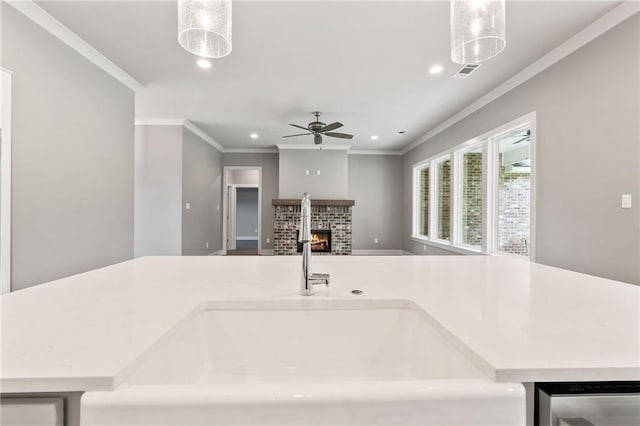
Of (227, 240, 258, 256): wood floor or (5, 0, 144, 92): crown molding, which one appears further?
(227, 240, 258, 256): wood floor

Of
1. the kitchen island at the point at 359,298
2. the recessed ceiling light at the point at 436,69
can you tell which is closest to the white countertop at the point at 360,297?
the kitchen island at the point at 359,298

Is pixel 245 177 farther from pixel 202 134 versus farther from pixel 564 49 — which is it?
pixel 564 49

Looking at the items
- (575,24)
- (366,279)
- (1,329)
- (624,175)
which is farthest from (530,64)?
(1,329)

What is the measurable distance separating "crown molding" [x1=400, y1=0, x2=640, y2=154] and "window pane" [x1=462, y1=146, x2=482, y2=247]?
0.69 m

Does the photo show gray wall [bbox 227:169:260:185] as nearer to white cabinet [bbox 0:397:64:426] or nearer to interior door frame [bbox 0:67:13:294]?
interior door frame [bbox 0:67:13:294]

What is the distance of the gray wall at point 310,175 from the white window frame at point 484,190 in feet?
6.47

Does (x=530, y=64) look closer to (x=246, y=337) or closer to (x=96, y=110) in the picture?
(x=246, y=337)

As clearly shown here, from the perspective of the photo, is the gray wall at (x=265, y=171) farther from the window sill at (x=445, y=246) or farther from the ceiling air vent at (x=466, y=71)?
the ceiling air vent at (x=466, y=71)

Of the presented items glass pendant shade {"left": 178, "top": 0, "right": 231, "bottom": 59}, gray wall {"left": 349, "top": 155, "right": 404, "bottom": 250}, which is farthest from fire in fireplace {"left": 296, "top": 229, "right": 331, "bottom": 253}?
glass pendant shade {"left": 178, "top": 0, "right": 231, "bottom": 59}

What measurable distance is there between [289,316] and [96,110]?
3.49m

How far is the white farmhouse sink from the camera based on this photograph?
457mm

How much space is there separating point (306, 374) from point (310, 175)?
6.62 m

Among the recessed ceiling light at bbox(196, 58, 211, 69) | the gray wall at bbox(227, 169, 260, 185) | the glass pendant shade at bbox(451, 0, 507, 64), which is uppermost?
the recessed ceiling light at bbox(196, 58, 211, 69)

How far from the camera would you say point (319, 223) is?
23.5ft
